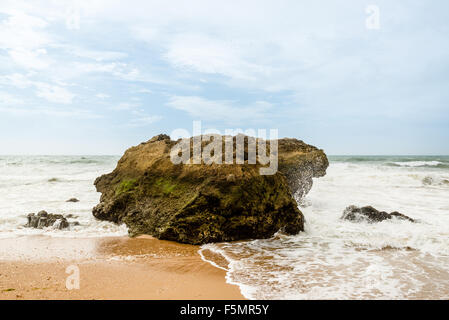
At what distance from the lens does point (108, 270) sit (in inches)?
185

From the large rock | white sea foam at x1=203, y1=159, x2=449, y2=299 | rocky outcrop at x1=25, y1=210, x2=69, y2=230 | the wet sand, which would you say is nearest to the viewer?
the wet sand

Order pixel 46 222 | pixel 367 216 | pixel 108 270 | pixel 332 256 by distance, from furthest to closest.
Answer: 1. pixel 367 216
2. pixel 46 222
3. pixel 332 256
4. pixel 108 270

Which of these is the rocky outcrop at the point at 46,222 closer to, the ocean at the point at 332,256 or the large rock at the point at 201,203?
the ocean at the point at 332,256

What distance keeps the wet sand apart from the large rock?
0.42 m

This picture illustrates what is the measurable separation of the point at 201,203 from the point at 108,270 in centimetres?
205

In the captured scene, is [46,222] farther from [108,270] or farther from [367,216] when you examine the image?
[367,216]

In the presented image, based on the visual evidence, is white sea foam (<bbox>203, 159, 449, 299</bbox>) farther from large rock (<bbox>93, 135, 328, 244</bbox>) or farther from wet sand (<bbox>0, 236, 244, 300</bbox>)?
wet sand (<bbox>0, 236, 244, 300</bbox>)

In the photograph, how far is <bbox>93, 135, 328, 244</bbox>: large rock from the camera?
613cm

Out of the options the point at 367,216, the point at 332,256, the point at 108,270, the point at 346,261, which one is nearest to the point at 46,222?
the point at 108,270

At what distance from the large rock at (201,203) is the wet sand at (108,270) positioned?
42 cm

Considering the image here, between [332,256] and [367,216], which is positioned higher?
[367,216]

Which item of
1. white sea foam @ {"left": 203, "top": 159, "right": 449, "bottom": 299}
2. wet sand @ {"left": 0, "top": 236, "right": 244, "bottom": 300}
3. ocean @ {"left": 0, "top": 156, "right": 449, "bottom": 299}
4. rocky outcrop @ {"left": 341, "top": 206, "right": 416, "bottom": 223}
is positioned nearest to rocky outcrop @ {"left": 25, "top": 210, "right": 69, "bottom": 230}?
ocean @ {"left": 0, "top": 156, "right": 449, "bottom": 299}

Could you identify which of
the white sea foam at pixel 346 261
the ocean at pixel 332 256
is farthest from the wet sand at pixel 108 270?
the white sea foam at pixel 346 261
